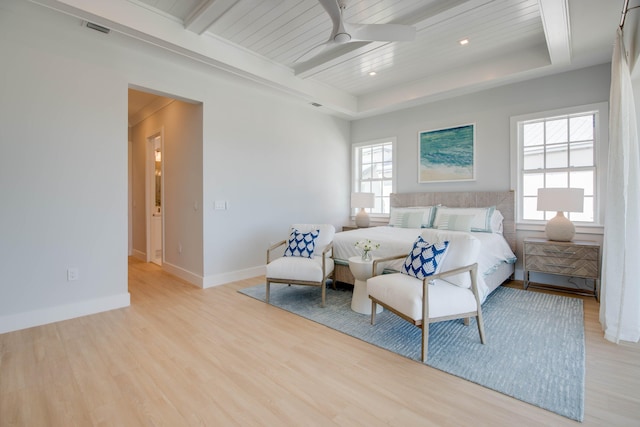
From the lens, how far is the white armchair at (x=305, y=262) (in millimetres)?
3357

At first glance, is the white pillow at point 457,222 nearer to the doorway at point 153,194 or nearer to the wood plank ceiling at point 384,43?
the wood plank ceiling at point 384,43

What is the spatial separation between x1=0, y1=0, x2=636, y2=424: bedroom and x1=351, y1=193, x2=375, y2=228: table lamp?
1.28 metres

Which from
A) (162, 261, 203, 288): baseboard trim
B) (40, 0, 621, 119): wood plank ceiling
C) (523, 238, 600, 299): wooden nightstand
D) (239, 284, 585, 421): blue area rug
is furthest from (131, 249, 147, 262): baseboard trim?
(523, 238, 600, 299): wooden nightstand

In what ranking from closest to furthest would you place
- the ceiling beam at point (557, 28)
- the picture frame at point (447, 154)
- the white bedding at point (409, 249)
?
the ceiling beam at point (557, 28) < the white bedding at point (409, 249) < the picture frame at point (447, 154)

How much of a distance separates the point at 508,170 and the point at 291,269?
357 cm

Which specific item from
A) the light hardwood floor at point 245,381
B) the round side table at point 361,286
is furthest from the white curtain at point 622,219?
the round side table at point 361,286

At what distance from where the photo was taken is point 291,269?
3396 millimetres

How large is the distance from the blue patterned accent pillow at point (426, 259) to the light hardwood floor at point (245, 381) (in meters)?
0.73

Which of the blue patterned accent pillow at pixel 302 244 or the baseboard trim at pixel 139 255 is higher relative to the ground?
the blue patterned accent pillow at pixel 302 244

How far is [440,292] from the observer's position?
2.41m

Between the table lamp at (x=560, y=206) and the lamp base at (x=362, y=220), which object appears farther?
the lamp base at (x=362, y=220)

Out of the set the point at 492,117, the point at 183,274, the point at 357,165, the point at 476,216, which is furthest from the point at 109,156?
the point at 492,117

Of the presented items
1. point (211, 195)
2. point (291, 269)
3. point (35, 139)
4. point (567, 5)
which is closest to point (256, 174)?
point (211, 195)

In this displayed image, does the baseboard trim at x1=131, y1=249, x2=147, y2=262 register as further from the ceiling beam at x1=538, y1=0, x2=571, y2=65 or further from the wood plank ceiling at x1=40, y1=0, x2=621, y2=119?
the ceiling beam at x1=538, y1=0, x2=571, y2=65
